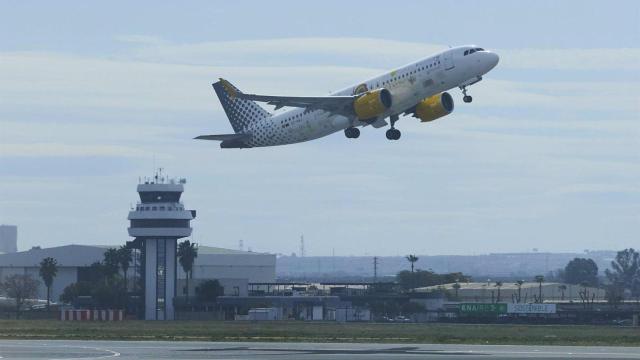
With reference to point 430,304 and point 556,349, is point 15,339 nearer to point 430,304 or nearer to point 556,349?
point 556,349

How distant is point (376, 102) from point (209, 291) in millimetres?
82955

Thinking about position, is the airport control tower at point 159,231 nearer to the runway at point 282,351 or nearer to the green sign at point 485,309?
the green sign at point 485,309

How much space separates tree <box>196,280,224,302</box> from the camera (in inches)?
6688

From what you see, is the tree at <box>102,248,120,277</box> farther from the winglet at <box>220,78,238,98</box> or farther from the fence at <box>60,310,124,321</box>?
the winglet at <box>220,78,238,98</box>

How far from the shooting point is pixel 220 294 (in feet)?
561

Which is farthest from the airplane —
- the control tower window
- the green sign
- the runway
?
the control tower window

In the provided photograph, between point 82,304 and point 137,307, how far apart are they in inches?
288

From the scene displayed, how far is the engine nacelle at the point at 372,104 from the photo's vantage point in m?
92.4

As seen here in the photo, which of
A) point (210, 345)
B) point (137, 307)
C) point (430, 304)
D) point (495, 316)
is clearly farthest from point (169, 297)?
point (210, 345)

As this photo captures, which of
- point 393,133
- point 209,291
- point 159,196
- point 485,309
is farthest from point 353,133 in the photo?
point 159,196

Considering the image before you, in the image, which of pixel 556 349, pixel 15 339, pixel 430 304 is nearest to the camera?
pixel 556 349

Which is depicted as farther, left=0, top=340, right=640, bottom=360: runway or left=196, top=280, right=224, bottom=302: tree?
left=196, top=280, right=224, bottom=302: tree

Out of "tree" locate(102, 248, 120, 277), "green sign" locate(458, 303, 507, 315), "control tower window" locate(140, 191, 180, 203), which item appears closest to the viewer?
"green sign" locate(458, 303, 507, 315)

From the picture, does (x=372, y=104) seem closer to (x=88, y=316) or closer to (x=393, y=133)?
(x=393, y=133)
